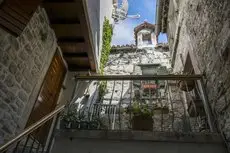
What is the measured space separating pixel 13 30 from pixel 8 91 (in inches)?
36.6

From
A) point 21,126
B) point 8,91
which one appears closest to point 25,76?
point 8,91

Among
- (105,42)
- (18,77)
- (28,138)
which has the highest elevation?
(105,42)

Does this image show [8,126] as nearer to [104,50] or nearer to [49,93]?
[49,93]

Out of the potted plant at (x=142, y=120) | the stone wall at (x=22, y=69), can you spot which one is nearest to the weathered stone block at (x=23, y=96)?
the stone wall at (x=22, y=69)

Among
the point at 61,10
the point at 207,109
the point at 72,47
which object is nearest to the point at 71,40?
the point at 72,47

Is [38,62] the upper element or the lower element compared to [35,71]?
upper

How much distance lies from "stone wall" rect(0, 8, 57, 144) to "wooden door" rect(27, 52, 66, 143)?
0.22 metres

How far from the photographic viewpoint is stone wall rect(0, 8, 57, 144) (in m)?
2.94

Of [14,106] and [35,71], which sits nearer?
[14,106]

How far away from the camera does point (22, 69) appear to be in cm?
341

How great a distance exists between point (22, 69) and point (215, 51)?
315cm

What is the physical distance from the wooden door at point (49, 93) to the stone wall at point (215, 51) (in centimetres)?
Result: 293

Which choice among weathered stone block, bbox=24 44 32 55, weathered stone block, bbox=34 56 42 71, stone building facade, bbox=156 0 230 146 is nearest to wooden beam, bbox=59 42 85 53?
weathered stone block, bbox=34 56 42 71

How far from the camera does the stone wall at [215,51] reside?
2.56 m
